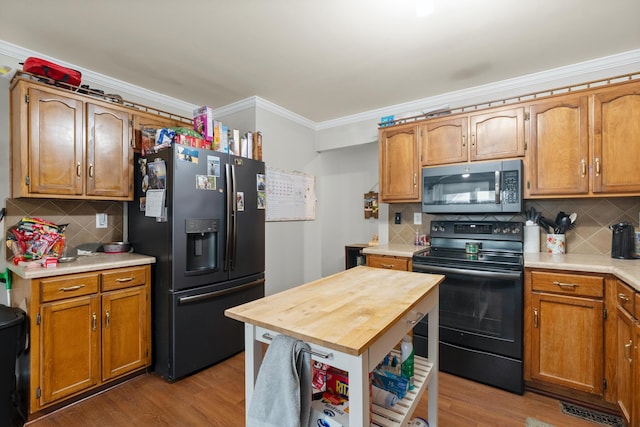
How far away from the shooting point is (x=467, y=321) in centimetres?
228

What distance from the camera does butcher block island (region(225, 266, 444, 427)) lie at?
2.97ft

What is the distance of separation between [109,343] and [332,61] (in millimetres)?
2658

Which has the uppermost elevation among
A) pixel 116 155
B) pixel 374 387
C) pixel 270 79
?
pixel 270 79

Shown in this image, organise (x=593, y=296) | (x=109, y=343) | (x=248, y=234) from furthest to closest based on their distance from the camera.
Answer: (x=248, y=234)
(x=109, y=343)
(x=593, y=296)

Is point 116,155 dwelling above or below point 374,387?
above

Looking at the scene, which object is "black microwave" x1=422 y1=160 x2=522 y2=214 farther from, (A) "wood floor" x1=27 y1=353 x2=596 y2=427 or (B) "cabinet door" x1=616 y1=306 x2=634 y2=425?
(A) "wood floor" x1=27 y1=353 x2=596 y2=427

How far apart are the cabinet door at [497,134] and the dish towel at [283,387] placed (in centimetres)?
236

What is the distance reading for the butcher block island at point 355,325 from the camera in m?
0.91

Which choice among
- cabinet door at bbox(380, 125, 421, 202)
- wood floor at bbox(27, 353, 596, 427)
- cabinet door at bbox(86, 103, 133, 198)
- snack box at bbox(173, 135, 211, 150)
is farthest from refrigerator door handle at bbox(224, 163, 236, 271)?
cabinet door at bbox(380, 125, 421, 202)

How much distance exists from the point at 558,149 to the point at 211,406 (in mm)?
3080

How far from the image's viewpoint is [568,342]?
1.99 meters

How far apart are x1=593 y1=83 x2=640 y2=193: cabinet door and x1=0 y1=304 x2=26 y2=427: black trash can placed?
382 cm

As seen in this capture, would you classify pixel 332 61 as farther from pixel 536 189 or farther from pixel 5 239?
pixel 5 239

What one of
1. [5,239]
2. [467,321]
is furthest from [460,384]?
[5,239]
